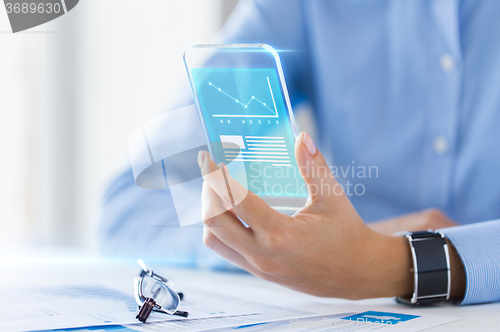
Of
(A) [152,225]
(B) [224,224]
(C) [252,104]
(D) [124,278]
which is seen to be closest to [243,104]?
(C) [252,104]

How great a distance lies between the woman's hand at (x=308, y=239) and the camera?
0.38 metres

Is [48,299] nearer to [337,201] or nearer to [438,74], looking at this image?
[337,201]

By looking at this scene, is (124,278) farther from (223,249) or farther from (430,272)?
(430,272)

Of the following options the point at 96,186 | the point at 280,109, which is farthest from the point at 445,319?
the point at 96,186

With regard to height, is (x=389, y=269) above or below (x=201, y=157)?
below

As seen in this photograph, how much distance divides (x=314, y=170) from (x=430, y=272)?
0.18 metres

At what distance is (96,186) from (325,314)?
1.90ft

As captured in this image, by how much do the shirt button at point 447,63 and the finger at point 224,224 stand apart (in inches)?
22.3

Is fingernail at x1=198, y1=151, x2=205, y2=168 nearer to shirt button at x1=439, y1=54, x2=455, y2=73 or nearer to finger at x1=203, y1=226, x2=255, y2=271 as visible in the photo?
finger at x1=203, y1=226, x2=255, y2=271

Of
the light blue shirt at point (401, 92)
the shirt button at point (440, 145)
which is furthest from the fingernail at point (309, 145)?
the shirt button at point (440, 145)

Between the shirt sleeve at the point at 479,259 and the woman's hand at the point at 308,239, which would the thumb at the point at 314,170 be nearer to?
Result: the woman's hand at the point at 308,239

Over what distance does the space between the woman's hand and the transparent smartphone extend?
0.03 metres

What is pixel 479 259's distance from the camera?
17.6 inches

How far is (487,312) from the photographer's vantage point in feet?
1.33
